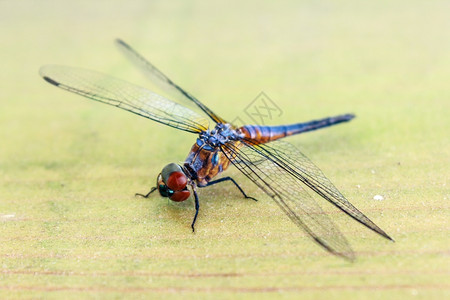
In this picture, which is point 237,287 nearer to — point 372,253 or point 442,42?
point 372,253

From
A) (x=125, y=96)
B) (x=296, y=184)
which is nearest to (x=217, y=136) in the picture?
(x=296, y=184)

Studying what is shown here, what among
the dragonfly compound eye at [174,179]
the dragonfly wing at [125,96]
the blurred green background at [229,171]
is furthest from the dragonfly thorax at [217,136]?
the dragonfly compound eye at [174,179]

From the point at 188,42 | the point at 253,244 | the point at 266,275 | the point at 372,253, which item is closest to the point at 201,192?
the point at 253,244

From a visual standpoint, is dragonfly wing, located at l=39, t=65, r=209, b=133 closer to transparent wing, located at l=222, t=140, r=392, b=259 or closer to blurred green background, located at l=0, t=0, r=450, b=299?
blurred green background, located at l=0, t=0, r=450, b=299

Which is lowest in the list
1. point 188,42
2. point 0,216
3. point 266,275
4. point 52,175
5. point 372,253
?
point 0,216

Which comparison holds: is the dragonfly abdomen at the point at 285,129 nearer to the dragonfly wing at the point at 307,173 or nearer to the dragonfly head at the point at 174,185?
the dragonfly wing at the point at 307,173

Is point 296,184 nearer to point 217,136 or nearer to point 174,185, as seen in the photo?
point 217,136

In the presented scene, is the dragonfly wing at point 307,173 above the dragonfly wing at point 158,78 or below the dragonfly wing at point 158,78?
below

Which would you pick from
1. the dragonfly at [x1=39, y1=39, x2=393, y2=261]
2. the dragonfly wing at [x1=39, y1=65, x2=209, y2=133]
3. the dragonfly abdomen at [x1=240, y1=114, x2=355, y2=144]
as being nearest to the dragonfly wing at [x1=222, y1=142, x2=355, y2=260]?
the dragonfly at [x1=39, y1=39, x2=393, y2=261]

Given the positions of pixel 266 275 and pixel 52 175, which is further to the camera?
pixel 52 175
